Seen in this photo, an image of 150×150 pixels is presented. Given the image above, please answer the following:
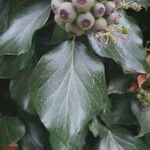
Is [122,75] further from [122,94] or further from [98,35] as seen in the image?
[98,35]

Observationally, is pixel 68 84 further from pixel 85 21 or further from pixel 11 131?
pixel 11 131

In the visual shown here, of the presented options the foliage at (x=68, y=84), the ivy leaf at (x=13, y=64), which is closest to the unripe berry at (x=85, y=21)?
the foliage at (x=68, y=84)

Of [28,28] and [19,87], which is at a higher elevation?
[28,28]

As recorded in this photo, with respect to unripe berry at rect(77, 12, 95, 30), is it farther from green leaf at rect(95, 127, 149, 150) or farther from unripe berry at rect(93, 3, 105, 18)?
green leaf at rect(95, 127, 149, 150)

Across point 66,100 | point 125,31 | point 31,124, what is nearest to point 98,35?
point 125,31

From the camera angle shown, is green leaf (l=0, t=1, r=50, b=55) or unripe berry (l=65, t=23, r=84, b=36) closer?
unripe berry (l=65, t=23, r=84, b=36)

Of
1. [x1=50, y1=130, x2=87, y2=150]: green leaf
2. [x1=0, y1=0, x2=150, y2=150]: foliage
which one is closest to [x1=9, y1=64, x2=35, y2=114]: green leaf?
[x1=0, y1=0, x2=150, y2=150]: foliage
